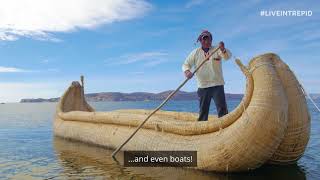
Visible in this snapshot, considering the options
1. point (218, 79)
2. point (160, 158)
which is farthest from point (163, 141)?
point (218, 79)

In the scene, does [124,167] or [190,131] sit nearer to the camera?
[190,131]

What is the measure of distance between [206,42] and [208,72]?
0.77 meters

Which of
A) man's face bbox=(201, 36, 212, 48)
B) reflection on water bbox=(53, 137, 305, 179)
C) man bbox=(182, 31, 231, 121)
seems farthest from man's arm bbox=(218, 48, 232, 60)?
reflection on water bbox=(53, 137, 305, 179)

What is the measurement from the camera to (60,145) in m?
16.9

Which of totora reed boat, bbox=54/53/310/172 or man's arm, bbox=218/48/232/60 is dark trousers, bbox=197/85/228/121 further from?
man's arm, bbox=218/48/232/60

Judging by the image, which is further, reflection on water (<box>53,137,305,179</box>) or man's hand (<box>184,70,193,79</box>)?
man's hand (<box>184,70,193,79</box>)

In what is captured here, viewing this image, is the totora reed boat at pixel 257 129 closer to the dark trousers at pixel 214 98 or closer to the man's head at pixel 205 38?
the dark trousers at pixel 214 98

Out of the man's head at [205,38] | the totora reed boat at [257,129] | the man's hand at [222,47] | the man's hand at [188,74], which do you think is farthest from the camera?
the man's head at [205,38]

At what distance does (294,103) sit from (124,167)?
4.67 m

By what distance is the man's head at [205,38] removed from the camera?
1075cm

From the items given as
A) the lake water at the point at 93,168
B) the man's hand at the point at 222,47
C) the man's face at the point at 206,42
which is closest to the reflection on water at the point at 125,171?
the lake water at the point at 93,168

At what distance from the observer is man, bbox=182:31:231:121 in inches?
426

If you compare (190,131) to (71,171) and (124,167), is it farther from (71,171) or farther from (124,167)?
(71,171)

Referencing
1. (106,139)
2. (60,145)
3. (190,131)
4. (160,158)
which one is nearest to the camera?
(190,131)
